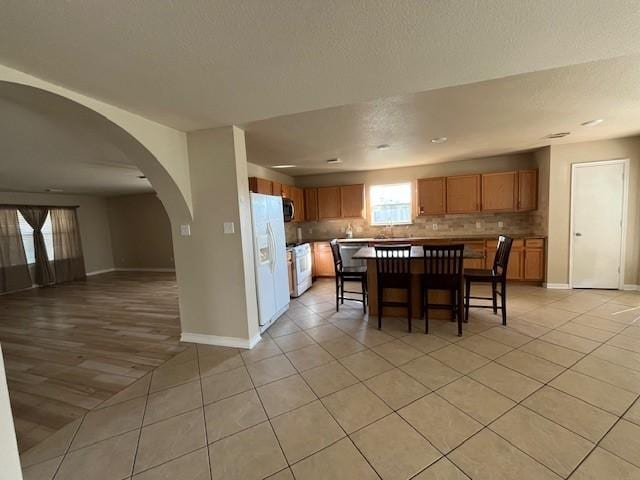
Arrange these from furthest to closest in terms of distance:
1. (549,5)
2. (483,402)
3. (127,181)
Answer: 1. (127,181)
2. (483,402)
3. (549,5)

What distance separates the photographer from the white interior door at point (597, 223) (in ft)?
13.9

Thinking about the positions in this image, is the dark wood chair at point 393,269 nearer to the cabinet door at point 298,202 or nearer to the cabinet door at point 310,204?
the cabinet door at point 298,202

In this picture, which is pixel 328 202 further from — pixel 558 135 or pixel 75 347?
pixel 75 347

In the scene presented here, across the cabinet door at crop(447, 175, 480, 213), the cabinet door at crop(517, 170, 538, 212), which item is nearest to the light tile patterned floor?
the cabinet door at crop(517, 170, 538, 212)

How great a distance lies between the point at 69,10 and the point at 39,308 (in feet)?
19.3

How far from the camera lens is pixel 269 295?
345 cm

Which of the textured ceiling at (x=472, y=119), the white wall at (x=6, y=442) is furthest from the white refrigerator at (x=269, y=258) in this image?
the white wall at (x=6, y=442)

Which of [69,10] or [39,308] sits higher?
[69,10]

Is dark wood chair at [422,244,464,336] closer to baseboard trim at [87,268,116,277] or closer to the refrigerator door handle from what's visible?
the refrigerator door handle

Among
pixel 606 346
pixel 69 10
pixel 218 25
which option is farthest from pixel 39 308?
pixel 606 346

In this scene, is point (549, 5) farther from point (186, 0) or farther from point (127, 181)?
point (127, 181)

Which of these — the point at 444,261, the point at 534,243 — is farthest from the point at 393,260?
the point at 534,243

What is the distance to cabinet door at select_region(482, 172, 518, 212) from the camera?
5.00 m

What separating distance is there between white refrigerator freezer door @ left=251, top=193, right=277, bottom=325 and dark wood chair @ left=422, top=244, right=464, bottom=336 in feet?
6.07
